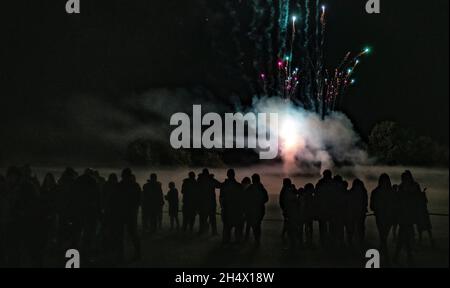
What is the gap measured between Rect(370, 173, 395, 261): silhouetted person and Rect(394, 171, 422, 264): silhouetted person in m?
0.18

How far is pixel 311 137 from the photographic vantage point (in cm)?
1897

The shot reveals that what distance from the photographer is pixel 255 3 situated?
606 inches

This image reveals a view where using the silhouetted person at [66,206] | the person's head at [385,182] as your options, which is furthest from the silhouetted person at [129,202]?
the person's head at [385,182]

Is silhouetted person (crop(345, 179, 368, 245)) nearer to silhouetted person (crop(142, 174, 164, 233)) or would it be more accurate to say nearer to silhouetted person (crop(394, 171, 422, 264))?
silhouetted person (crop(394, 171, 422, 264))

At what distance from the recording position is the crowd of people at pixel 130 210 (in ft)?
27.6

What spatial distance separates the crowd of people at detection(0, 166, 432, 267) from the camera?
8398mm

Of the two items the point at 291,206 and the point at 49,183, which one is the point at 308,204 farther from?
the point at 49,183

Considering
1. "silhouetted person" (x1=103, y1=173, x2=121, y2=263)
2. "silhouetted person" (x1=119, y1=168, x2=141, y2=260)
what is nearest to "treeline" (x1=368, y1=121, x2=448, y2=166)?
"silhouetted person" (x1=119, y1=168, x2=141, y2=260)

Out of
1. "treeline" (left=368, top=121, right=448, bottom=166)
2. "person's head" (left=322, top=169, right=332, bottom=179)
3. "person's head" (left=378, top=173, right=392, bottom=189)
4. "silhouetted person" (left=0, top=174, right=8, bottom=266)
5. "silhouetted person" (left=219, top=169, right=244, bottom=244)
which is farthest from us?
"treeline" (left=368, top=121, right=448, bottom=166)

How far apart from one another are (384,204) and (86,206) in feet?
15.6

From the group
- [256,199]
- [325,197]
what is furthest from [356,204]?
[256,199]

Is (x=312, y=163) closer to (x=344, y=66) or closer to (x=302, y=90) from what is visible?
(x=302, y=90)
